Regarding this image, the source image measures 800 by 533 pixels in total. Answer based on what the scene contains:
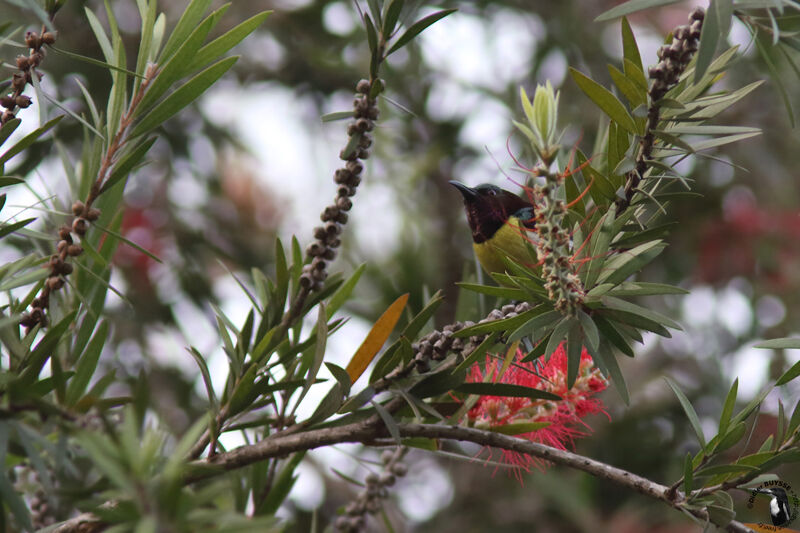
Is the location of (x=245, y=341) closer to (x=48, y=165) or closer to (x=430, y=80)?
(x=48, y=165)

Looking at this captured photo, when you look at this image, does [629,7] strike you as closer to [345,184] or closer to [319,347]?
[345,184]

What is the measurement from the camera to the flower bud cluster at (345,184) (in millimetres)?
962

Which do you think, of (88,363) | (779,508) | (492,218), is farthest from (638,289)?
(492,218)

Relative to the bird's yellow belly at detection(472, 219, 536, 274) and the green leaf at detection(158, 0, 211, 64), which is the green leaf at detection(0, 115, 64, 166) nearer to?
the green leaf at detection(158, 0, 211, 64)

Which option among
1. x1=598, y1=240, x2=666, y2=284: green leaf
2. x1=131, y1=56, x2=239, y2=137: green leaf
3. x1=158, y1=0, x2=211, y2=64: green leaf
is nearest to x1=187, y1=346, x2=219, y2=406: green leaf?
x1=131, y1=56, x2=239, y2=137: green leaf

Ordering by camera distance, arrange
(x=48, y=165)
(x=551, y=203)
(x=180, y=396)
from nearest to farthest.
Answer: (x=551, y=203) → (x=48, y=165) → (x=180, y=396)

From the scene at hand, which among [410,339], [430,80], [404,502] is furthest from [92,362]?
[430,80]

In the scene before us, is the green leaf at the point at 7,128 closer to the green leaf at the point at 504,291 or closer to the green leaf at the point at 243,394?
the green leaf at the point at 243,394

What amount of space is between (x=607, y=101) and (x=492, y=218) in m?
1.22

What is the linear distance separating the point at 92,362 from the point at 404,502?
226cm

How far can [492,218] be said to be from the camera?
2.10 meters

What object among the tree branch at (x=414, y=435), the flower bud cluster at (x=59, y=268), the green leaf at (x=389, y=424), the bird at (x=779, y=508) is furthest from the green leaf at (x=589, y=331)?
the flower bud cluster at (x=59, y=268)

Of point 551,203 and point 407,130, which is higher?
point 407,130

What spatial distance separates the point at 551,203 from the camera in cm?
82
